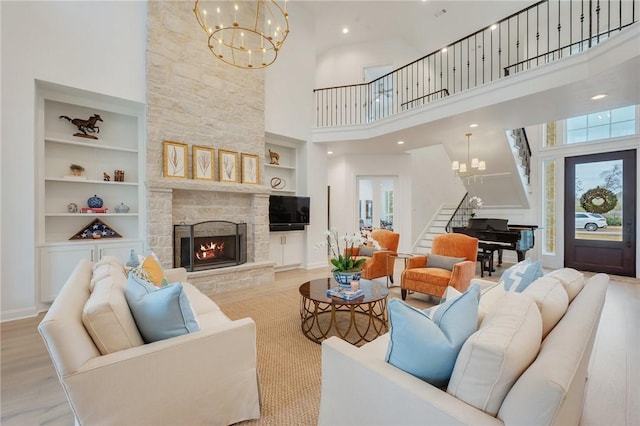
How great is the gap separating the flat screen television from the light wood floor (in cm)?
362

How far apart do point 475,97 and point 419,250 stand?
200 inches

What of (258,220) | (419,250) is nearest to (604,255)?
(419,250)

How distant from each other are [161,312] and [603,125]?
836cm

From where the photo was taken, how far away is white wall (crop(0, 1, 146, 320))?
333cm

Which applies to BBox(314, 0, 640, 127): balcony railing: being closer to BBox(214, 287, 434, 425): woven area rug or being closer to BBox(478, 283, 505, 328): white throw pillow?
BBox(214, 287, 434, 425): woven area rug

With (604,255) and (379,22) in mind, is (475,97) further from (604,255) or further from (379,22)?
(604,255)

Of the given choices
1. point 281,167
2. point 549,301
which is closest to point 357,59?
point 281,167

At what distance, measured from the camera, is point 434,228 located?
28.7 feet

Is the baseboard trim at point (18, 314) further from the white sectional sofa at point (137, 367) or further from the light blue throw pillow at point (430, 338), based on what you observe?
the light blue throw pillow at point (430, 338)

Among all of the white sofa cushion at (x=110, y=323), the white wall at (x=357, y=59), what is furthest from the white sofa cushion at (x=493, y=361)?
the white wall at (x=357, y=59)

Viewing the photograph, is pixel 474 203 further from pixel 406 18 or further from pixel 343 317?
pixel 343 317

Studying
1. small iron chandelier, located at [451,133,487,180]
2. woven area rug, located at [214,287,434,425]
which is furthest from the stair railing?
woven area rug, located at [214,287,434,425]

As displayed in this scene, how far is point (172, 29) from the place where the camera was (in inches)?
173

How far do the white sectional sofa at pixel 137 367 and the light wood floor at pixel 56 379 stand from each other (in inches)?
33.9
